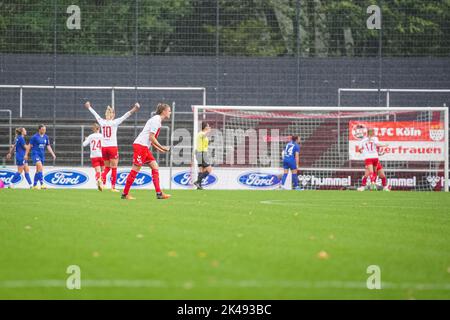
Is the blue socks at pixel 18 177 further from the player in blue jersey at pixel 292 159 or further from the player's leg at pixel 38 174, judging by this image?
the player in blue jersey at pixel 292 159

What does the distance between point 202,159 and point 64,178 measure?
454 cm

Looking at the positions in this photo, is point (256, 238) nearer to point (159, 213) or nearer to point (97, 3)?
point (159, 213)

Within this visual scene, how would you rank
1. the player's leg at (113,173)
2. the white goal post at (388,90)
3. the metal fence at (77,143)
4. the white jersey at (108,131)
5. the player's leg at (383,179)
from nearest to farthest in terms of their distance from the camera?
1. the player's leg at (113,173)
2. the white jersey at (108,131)
3. the player's leg at (383,179)
4. the metal fence at (77,143)
5. the white goal post at (388,90)

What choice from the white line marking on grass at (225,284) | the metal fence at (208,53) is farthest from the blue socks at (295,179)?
the white line marking on grass at (225,284)

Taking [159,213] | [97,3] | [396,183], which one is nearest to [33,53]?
[97,3]

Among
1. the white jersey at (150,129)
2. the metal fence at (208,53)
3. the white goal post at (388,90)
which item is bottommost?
the white jersey at (150,129)

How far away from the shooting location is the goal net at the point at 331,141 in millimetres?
30109

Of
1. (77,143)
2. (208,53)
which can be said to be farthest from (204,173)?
(208,53)

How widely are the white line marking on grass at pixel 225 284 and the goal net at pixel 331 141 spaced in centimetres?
2237

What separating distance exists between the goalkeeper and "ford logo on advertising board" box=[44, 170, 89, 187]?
12.5 feet

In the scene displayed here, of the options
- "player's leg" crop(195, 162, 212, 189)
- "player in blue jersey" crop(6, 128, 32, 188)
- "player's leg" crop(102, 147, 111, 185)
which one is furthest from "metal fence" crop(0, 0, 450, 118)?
"player's leg" crop(102, 147, 111, 185)

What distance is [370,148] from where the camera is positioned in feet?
93.8

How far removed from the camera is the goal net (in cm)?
3011

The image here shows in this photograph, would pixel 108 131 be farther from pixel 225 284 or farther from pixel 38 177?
pixel 225 284
